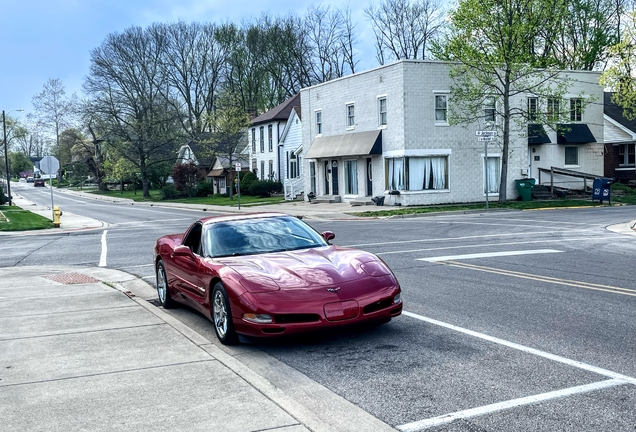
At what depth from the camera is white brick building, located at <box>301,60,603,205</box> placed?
34531 mm

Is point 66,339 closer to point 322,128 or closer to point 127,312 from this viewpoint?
point 127,312

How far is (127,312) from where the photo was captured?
906 centimetres

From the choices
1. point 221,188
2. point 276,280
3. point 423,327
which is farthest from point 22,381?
point 221,188

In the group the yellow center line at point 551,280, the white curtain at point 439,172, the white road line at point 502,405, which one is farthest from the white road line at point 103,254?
the white curtain at point 439,172

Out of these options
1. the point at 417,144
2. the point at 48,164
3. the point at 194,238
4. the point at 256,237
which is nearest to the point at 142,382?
the point at 256,237

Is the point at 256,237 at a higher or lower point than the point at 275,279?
higher

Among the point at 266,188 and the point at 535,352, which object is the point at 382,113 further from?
the point at 535,352

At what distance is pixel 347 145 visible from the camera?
38.4 meters

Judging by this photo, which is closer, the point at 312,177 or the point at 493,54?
the point at 493,54

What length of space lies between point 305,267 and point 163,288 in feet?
11.0

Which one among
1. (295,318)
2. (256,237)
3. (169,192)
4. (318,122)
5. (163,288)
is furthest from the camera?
(169,192)

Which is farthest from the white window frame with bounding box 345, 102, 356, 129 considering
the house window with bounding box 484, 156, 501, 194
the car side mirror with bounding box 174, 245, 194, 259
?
the car side mirror with bounding box 174, 245, 194, 259

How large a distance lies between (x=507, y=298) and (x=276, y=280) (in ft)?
12.7

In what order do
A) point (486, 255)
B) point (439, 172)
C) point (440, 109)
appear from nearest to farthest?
point (486, 255) → point (440, 109) → point (439, 172)
